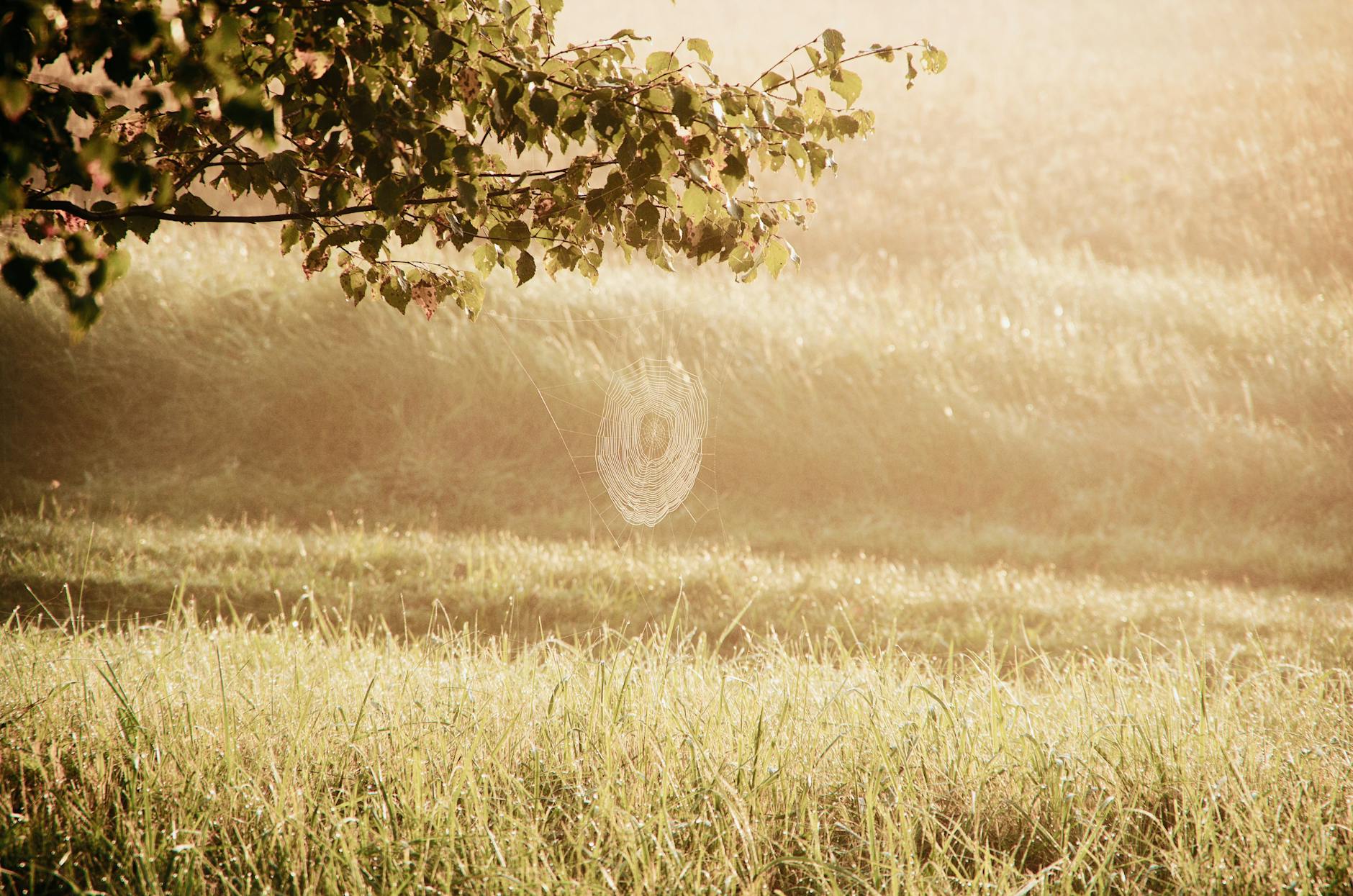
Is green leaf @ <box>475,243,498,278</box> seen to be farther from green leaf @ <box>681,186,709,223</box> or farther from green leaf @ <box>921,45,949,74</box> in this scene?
green leaf @ <box>921,45,949,74</box>

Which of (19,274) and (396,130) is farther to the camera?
(396,130)

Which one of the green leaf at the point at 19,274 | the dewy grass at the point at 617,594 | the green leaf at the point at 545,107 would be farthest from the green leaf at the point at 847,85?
the dewy grass at the point at 617,594

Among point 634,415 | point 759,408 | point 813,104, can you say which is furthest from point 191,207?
point 759,408

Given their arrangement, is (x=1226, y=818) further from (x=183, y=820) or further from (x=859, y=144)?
(x=859, y=144)

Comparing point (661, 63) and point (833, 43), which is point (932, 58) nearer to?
point (833, 43)

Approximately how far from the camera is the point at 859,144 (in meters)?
17.5

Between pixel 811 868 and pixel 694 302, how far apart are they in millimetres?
8488

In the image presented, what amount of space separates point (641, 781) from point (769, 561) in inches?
164

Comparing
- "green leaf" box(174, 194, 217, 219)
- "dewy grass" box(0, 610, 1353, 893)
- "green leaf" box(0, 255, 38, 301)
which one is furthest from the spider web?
"green leaf" box(0, 255, 38, 301)

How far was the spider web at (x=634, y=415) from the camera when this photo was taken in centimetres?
622

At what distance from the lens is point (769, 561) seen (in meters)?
7.53

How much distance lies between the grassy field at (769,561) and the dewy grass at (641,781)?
0.02 m

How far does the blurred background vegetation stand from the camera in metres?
8.70

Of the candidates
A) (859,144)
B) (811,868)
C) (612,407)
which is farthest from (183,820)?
(859,144)
